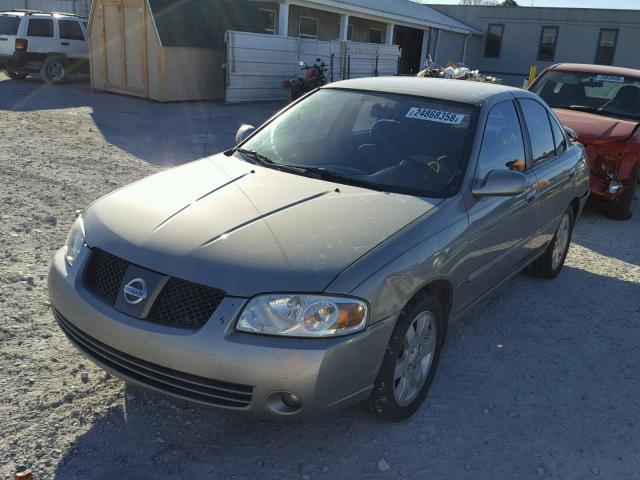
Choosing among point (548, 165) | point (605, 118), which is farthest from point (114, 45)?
point (548, 165)

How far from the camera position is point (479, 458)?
9.65 ft

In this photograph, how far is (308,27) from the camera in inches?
907

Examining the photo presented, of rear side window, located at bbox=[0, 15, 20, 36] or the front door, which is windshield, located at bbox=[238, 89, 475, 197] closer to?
the front door

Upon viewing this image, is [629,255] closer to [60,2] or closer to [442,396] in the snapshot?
[442,396]

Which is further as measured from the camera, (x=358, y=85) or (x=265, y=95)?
(x=265, y=95)

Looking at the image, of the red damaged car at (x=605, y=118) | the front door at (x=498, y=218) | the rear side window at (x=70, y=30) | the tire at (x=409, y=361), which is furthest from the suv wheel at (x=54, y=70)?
the tire at (x=409, y=361)

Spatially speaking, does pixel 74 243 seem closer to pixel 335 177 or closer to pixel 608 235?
pixel 335 177

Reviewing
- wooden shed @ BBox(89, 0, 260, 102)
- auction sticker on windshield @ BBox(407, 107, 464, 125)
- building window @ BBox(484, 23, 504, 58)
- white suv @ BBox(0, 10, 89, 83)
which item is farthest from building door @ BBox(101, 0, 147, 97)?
building window @ BBox(484, 23, 504, 58)

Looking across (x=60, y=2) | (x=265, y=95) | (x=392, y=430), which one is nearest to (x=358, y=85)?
(x=392, y=430)

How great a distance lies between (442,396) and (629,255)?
3833 mm

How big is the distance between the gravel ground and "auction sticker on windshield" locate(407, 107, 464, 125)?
57.7 inches

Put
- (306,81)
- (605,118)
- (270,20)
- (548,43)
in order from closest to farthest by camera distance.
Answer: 1. (605,118)
2. (306,81)
3. (270,20)
4. (548,43)

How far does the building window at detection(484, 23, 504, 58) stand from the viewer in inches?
1315

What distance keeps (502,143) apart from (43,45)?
657 inches
